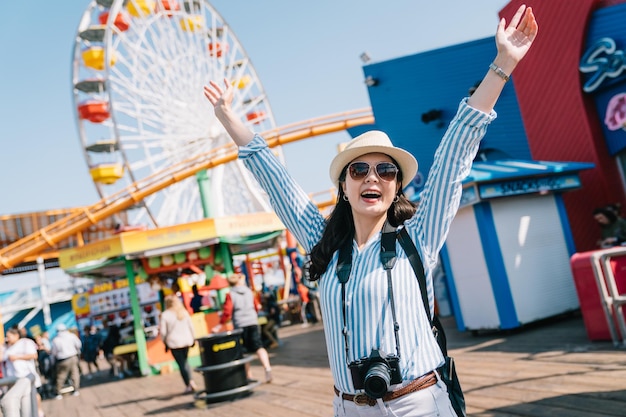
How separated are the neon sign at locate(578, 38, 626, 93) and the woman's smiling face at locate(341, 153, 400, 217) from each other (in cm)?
776

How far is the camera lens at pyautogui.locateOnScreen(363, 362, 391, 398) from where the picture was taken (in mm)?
1609

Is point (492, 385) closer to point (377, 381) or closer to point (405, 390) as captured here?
point (405, 390)

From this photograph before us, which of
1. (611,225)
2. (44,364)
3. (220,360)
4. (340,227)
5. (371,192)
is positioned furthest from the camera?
(44,364)

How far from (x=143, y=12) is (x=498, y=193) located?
20.1 m

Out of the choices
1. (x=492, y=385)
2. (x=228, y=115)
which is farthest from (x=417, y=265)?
(x=492, y=385)

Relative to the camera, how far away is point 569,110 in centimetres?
941

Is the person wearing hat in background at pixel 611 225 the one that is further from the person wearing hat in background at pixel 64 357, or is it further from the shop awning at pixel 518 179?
the person wearing hat in background at pixel 64 357

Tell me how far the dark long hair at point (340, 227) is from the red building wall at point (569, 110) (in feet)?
26.4

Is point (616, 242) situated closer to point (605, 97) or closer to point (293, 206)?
point (605, 97)

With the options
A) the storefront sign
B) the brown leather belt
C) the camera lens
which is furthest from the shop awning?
the camera lens

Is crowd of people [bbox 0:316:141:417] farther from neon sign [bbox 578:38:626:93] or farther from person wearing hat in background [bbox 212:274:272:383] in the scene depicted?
neon sign [bbox 578:38:626:93]

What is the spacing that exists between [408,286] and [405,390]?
288 millimetres

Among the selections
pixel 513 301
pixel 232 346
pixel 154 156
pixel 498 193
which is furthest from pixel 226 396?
pixel 154 156

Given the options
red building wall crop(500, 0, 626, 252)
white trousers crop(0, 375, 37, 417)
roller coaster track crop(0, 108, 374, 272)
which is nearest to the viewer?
white trousers crop(0, 375, 37, 417)
